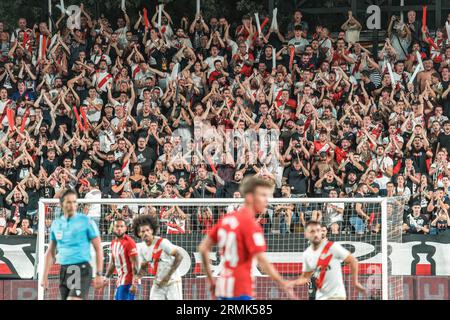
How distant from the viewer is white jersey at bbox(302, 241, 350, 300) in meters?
12.7

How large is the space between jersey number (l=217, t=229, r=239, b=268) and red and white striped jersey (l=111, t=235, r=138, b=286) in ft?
13.3

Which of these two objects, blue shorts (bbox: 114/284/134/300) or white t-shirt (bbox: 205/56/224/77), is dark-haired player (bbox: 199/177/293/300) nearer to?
blue shorts (bbox: 114/284/134/300)

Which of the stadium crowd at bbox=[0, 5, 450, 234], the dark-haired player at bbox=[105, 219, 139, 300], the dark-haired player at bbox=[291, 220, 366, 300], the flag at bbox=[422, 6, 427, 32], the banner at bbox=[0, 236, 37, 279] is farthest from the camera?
the flag at bbox=[422, 6, 427, 32]

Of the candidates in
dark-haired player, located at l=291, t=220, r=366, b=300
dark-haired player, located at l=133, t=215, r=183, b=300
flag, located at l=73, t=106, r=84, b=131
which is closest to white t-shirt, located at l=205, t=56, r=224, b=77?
flag, located at l=73, t=106, r=84, b=131

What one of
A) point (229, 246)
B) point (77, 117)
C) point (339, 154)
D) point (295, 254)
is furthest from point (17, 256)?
point (229, 246)

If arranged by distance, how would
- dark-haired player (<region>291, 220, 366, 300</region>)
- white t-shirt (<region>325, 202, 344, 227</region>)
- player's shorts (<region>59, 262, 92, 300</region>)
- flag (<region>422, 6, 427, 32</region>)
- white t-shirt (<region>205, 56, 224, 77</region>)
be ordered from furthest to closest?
flag (<region>422, 6, 427, 32</region>) < white t-shirt (<region>205, 56, 224, 77</region>) < white t-shirt (<region>325, 202, 344, 227</region>) < player's shorts (<region>59, 262, 92, 300</region>) < dark-haired player (<region>291, 220, 366, 300</region>)

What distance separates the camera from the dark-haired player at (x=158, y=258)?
13922 mm

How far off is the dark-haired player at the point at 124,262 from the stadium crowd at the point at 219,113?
397cm

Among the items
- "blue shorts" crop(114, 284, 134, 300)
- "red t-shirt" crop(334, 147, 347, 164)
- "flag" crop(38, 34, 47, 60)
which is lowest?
"blue shorts" crop(114, 284, 134, 300)

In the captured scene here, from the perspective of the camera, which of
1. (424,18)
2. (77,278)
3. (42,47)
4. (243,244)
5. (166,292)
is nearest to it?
(243,244)

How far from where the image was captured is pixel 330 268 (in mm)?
12750

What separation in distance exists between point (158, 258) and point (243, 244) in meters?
4.12

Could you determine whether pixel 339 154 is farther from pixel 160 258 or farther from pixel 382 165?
pixel 160 258
